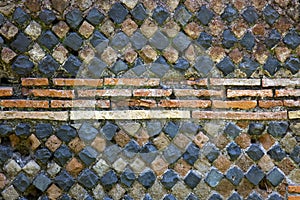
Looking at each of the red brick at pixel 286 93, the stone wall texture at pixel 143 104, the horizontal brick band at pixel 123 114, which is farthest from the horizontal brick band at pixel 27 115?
the red brick at pixel 286 93

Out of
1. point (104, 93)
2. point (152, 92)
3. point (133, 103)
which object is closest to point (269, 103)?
point (152, 92)

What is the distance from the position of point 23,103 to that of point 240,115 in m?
1.25

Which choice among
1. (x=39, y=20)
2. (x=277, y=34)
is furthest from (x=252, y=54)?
(x=39, y=20)

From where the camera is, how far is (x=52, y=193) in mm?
2635

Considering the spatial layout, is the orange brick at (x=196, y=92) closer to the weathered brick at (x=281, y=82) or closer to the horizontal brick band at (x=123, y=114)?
the horizontal brick band at (x=123, y=114)

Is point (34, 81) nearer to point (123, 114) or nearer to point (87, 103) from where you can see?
point (87, 103)

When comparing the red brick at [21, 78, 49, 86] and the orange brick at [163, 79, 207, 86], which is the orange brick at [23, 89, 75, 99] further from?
the orange brick at [163, 79, 207, 86]

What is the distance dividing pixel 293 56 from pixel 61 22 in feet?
4.55

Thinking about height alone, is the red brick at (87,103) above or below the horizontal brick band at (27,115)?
above

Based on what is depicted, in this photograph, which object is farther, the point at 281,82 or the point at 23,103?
the point at 281,82

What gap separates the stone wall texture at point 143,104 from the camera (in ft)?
8.69

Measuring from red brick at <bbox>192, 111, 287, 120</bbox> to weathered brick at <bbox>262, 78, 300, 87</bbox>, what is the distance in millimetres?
167

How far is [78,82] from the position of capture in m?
2.67

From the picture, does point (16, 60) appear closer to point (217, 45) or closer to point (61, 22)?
point (61, 22)
